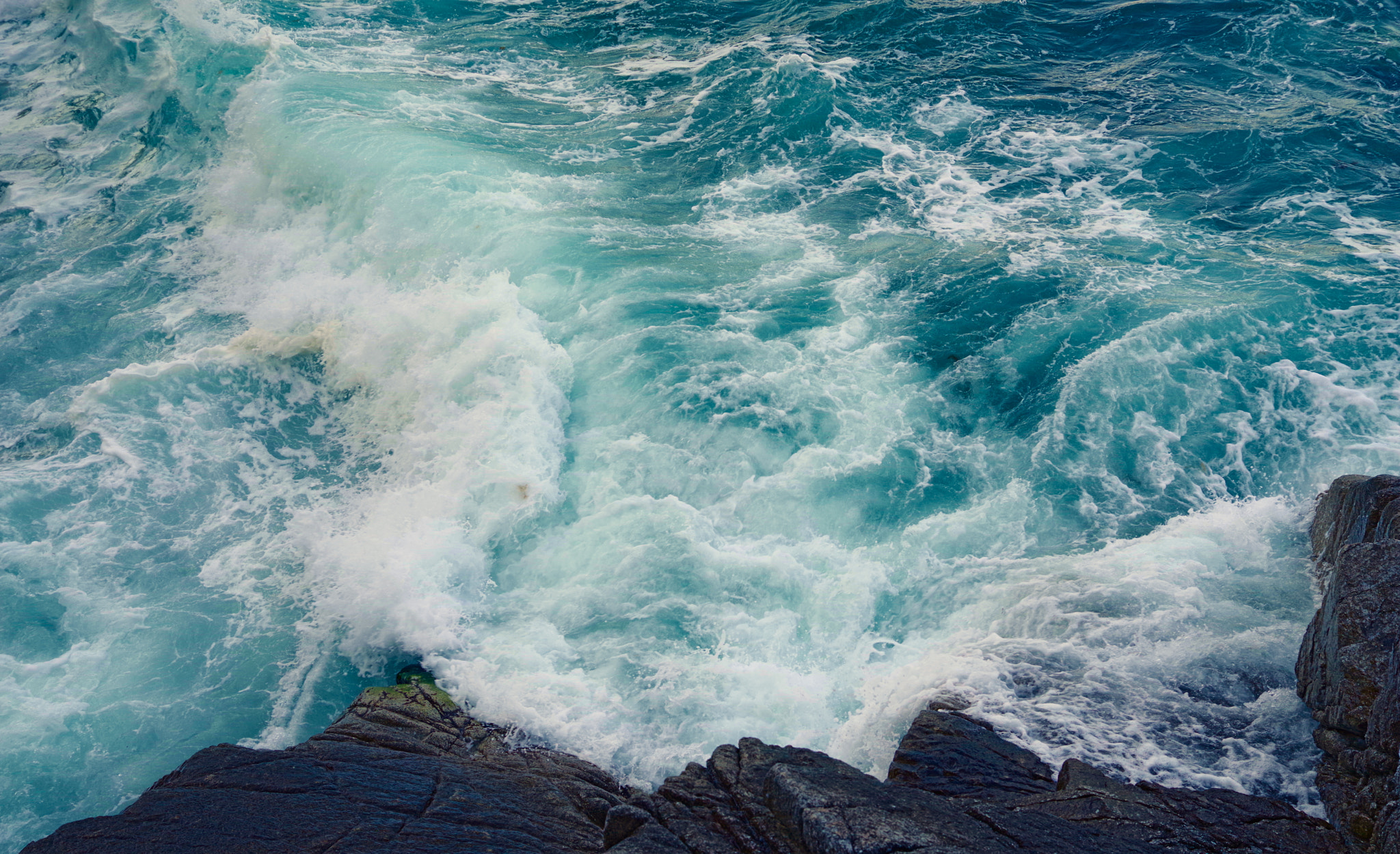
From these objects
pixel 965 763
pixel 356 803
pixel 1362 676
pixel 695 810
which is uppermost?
pixel 1362 676

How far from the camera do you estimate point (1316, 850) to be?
17.8 feet

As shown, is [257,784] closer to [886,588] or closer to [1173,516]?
[886,588]

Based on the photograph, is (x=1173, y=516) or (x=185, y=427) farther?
(x=185, y=427)

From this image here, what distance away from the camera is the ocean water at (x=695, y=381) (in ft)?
25.8

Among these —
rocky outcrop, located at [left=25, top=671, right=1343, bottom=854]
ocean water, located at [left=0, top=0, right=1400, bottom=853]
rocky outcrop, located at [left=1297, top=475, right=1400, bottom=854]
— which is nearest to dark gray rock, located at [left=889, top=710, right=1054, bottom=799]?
rocky outcrop, located at [left=25, top=671, right=1343, bottom=854]

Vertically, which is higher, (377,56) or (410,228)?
(377,56)

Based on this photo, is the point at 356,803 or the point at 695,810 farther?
the point at 695,810

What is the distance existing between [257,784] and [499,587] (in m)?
3.67

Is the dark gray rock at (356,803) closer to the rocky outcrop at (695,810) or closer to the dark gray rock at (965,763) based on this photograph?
the rocky outcrop at (695,810)

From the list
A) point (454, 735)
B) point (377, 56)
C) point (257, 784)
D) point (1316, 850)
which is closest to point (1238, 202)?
point (1316, 850)

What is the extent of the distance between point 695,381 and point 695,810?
659 centimetres

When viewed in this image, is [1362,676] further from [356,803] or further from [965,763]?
[356,803]

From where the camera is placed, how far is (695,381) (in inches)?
450

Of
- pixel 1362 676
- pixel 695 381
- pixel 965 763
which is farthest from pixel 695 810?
pixel 695 381
